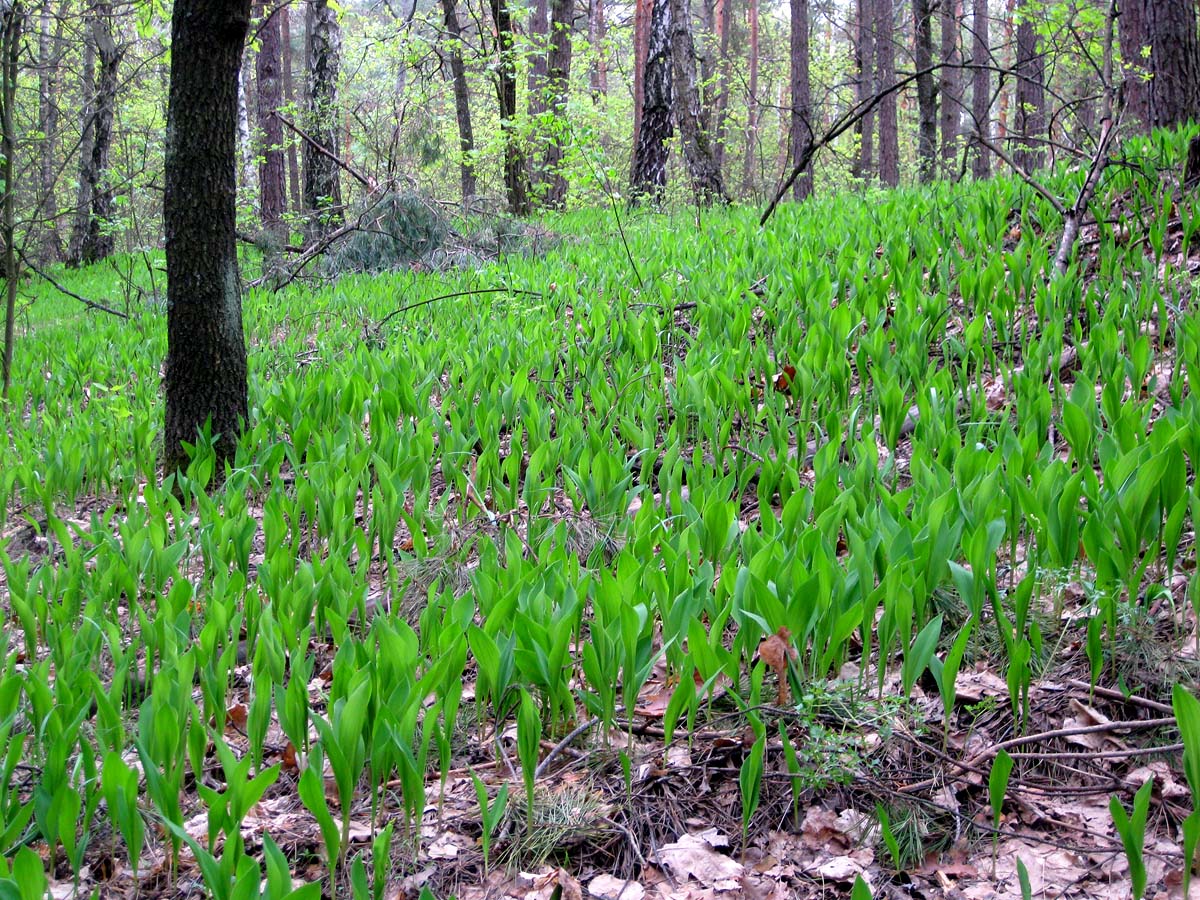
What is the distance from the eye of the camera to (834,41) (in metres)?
39.7

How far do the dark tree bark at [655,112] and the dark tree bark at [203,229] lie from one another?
8.42 m

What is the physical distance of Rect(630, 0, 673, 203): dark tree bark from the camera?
12.1 meters

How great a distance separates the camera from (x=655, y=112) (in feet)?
41.9

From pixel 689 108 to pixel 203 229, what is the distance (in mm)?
9224

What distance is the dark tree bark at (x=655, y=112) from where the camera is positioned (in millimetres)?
12133

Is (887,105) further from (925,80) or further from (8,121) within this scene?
(8,121)

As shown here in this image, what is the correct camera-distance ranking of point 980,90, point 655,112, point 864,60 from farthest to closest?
point 864,60, point 980,90, point 655,112

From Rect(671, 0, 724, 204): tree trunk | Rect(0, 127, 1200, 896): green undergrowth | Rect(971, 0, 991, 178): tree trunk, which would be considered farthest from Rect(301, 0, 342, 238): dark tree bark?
Rect(971, 0, 991, 178): tree trunk

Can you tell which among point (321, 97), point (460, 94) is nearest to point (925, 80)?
point (460, 94)

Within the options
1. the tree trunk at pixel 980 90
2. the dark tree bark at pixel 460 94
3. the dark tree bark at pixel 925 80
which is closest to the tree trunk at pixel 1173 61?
the tree trunk at pixel 980 90

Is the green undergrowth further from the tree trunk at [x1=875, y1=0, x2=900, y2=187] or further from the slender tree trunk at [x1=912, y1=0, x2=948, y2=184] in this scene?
the tree trunk at [x1=875, y1=0, x2=900, y2=187]

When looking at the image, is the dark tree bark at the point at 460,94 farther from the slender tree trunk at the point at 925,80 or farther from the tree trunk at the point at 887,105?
the tree trunk at the point at 887,105

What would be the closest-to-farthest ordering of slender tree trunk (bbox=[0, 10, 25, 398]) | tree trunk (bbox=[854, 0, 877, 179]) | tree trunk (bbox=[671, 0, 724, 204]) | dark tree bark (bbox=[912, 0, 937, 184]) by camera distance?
slender tree trunk (bbox=[0, 10, 25, 398])
tree trunk (bbox=[671, 0, 724, 204])
dark tree bark (bbox=[912, 0, 937, 184])
tree trunk (bbox=[854, 0, 877, 179])

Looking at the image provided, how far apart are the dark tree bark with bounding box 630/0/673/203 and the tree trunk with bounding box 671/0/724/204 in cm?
16
